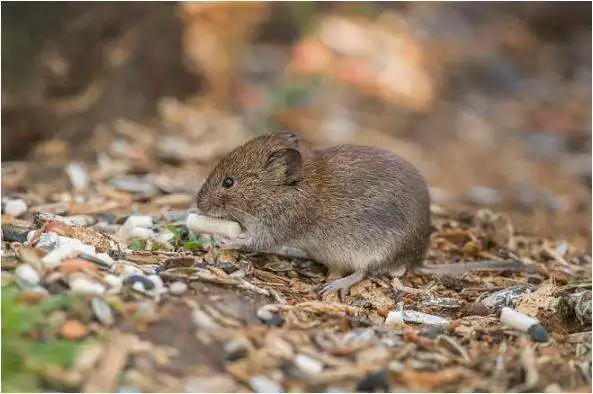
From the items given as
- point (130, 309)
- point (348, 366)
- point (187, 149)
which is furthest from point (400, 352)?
point (187, 149)

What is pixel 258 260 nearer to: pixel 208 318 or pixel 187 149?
pixel 208 318

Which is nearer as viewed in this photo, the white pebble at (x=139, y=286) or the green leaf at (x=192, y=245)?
the white pebble at (x=139, y=286)

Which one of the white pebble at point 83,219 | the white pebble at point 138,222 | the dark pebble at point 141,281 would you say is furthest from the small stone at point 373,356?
the white pebble at point 83,219

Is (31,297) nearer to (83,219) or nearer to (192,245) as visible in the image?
(192,245)

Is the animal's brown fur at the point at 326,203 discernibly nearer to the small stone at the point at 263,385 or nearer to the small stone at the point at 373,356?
the small stone at the point at 373,356

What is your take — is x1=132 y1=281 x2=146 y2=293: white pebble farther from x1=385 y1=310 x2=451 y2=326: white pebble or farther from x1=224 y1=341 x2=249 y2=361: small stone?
x1=385 y1=310 x2=451 y2=326: white pebble

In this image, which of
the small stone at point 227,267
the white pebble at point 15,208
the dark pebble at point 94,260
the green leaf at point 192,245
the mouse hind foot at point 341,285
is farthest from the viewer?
the white pebble at point 15,208

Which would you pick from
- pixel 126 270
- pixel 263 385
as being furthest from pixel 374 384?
pixel 126 270

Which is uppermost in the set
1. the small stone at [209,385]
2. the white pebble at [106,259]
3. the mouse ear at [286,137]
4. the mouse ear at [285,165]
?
the mouse ear at [286,137]
